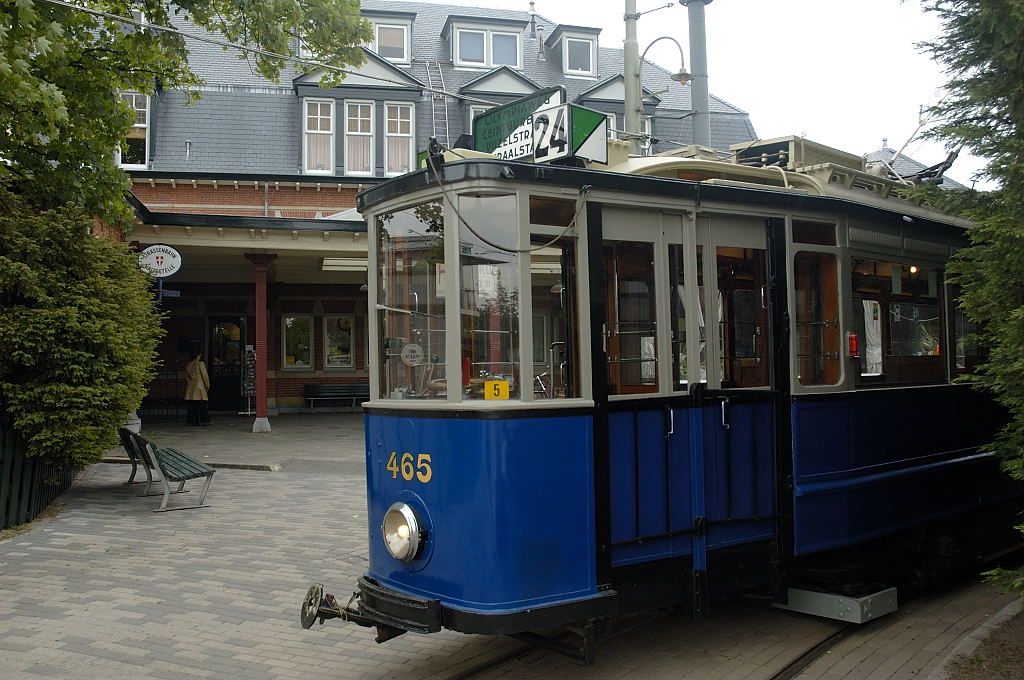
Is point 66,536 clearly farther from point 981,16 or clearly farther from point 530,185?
point 981,16

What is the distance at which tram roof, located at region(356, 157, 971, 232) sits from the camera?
4.79 metres

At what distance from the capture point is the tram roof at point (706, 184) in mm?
4785

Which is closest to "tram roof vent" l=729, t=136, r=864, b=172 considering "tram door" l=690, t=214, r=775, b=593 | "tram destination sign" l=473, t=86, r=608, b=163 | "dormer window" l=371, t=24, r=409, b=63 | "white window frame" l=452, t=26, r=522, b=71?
"tram door" l=690, t=214, r=775, b=593

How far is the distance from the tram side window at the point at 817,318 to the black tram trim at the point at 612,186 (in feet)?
1.19

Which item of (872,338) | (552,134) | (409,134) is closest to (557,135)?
(552,134)

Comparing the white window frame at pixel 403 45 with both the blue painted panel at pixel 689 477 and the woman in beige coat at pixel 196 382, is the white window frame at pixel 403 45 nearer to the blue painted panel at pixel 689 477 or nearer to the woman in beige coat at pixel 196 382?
the woman in beige coat at pixel 196 382

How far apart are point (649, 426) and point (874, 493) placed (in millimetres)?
2245

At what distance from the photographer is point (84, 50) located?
404 inches

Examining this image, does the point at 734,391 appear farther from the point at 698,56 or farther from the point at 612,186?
the point at 698,56

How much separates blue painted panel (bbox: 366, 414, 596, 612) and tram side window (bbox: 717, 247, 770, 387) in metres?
1.28

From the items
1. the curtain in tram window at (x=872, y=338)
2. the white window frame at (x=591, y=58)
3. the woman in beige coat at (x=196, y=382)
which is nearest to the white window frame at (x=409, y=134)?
the white window frame at (x=591, y=58)

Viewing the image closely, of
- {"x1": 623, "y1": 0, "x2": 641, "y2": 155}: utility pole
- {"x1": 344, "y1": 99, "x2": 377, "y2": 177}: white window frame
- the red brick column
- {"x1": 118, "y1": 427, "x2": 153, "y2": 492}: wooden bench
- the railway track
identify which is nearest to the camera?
the railway track

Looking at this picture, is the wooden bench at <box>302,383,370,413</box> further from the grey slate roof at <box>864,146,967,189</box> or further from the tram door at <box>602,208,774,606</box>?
the tram door at <box>602,208,774,606</box>

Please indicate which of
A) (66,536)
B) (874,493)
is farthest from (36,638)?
(874,493)
